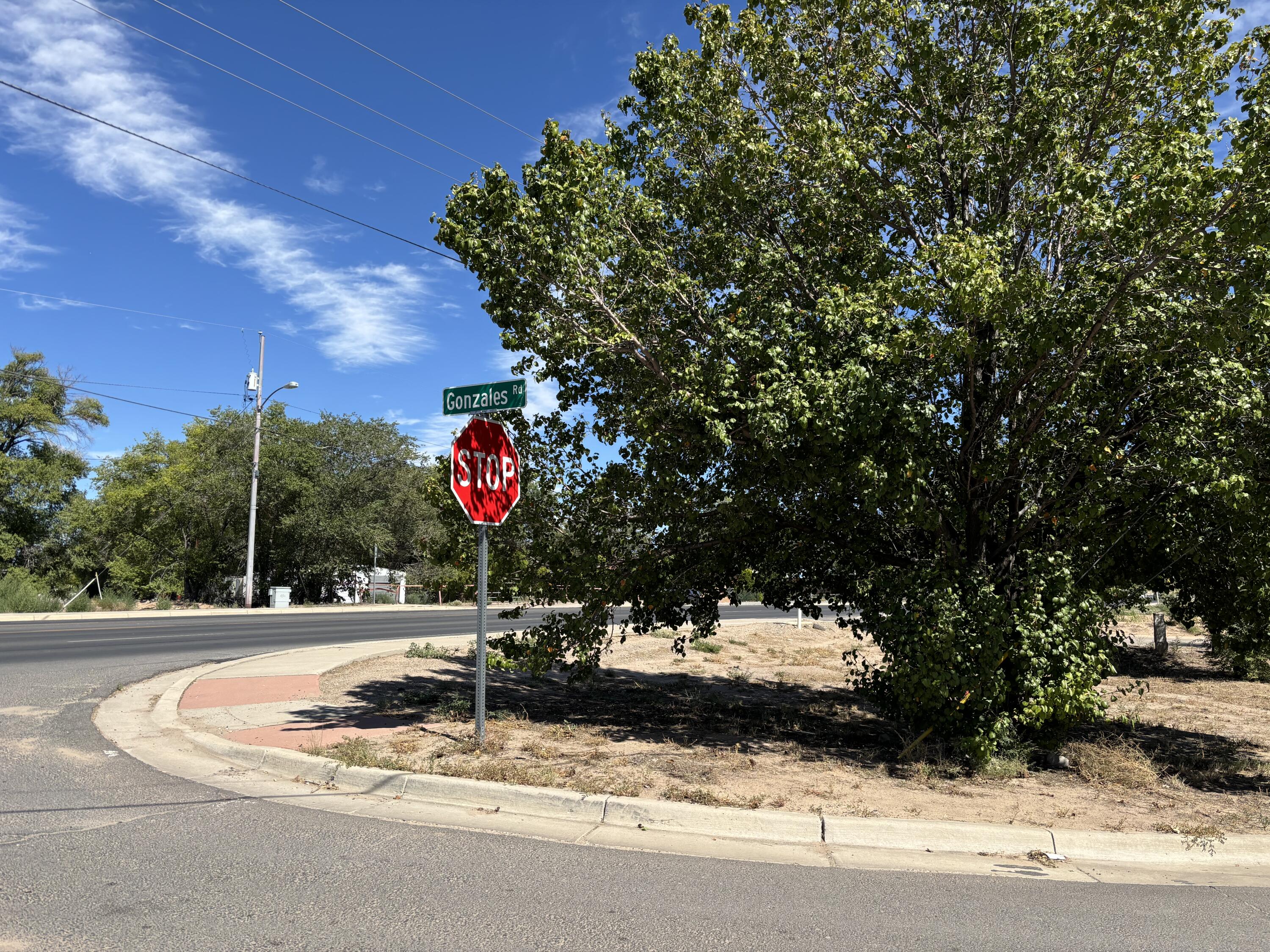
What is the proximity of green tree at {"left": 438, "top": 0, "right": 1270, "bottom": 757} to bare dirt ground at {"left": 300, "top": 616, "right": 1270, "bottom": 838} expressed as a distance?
28.3 inches

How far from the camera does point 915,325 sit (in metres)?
6.99

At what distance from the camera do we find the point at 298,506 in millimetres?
39844

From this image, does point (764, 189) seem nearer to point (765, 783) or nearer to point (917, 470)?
point (917, 470)

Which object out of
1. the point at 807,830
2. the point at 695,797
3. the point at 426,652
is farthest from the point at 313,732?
the point at 426,652

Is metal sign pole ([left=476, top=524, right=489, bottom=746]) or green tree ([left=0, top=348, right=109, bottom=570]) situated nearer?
metal sign pole ([left=476, top=524, right=489, bottom=746])

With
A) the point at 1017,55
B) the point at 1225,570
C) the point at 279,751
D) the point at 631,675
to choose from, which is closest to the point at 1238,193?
the point at 1017,55

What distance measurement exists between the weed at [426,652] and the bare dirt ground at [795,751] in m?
0.23

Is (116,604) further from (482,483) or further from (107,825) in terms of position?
(107,825)

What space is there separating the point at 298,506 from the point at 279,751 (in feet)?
116

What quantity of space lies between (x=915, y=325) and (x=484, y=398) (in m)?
3.71

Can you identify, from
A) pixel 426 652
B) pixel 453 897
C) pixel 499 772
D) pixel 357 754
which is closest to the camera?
pixel 453 897

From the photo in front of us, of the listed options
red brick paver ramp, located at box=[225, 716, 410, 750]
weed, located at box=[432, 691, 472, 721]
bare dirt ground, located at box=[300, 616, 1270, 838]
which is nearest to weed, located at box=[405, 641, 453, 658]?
bare dirt ground, located at box=[300, 616, 1270, 838]

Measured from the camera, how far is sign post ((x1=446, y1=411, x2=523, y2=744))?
7137mm

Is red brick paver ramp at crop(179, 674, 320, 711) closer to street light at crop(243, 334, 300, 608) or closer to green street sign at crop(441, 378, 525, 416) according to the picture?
green street sign at crop(441, 378, 525, 416)
